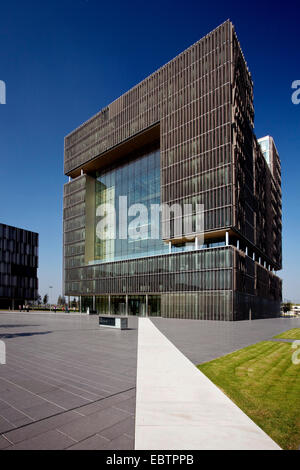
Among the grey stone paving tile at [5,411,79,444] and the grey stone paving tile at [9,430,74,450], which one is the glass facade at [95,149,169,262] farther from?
the grey stone paving tile at [9,430,74,450]

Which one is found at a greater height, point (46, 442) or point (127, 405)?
point (46, 442)

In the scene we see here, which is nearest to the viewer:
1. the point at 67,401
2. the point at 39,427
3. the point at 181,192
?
the point at 39,427

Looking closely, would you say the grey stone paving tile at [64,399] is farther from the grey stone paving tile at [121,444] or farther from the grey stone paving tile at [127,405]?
the grey stone paving tile at [121,444]

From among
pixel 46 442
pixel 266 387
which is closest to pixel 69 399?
pixel 46 442

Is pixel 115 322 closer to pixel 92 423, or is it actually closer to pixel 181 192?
pixel 92 423

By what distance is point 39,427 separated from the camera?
5031mm

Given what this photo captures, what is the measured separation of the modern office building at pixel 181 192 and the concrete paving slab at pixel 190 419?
117ft

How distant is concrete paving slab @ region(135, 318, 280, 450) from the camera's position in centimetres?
439

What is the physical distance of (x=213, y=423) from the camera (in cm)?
507

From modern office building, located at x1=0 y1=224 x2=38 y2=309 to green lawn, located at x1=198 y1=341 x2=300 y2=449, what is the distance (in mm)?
99672

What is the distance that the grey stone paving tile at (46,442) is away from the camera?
4316mm

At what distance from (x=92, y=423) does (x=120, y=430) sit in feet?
1.96
